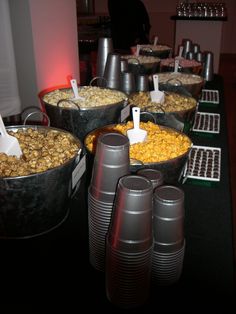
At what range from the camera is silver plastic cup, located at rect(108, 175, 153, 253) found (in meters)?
0.57

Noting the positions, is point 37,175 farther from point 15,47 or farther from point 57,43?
point 57,43

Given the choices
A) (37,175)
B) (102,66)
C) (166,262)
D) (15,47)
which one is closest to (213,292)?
(166,262)

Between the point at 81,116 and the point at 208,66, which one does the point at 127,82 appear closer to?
the point at 81,116

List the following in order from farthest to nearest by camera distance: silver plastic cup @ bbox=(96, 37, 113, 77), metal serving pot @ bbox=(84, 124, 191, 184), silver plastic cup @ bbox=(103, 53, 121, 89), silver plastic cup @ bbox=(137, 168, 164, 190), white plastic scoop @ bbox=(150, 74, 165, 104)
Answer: silver plastic cup @ bbox=(96, 37, 113, 77), silver plastic cup @ bbox=(103, 53, 121, 89), white plastic scoop @ bbox=(150, 74, 165, 104), metal serving pot @ bbox=(84, 124, 191, 184), silver plastic cup @ bbox=(137, 168, 164, 190)

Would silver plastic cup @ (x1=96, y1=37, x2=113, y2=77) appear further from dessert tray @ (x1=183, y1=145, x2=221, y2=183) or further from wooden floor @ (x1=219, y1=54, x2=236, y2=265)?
wooden floor @ (x1=219, y1=54, x2=236, y2=265)

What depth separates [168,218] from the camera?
2.07ft

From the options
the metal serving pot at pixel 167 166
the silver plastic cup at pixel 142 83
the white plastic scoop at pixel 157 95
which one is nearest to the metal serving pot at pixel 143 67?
the silver plastic cup at pixel 142 83

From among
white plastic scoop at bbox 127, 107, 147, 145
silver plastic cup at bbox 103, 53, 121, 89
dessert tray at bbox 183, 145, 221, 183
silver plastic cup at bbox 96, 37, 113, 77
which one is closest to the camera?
white plastic scoop at bbox 127, 107, 147, 145

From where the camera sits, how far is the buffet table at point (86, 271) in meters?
0.69

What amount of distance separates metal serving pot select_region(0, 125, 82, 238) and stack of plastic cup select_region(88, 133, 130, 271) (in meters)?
0.12

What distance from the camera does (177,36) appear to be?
480cm

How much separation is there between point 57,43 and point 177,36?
2953 mm

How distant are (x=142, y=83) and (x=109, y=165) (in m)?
1.07

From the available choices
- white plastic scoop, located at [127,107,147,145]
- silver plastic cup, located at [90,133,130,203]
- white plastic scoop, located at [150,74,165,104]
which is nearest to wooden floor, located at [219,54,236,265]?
white plastic scoop, located at [150,74,165,104]
